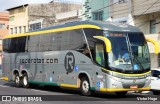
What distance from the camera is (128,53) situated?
18.3 m

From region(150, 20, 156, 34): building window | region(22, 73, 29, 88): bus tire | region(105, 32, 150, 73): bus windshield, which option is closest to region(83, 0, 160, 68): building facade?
region(150, 20, 156, 34): building window

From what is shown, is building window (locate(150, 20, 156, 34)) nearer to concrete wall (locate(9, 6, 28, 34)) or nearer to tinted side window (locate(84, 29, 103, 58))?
tinted side window (locate(84, 29, 103, 58))

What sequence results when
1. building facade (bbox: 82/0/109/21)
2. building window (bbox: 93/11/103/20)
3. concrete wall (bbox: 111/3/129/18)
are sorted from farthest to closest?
building window (bbox: 93/11/103/20) → building facade (bbox: 82/0/109/21) → concrete wall (bbox: 111/3/129/18)

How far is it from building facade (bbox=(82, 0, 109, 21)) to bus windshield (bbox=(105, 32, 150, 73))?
20.1 metres

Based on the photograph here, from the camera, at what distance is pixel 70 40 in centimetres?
2066

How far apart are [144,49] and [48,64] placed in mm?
6263

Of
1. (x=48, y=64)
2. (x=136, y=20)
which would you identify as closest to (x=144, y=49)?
(x=48, y=64)

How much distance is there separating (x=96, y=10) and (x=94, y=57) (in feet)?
72.6

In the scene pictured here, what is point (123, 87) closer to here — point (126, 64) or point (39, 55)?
point (126, 64)

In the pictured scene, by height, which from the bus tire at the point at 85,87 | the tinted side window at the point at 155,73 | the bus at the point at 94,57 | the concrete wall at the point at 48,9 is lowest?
the bus tire at the point at 85,87

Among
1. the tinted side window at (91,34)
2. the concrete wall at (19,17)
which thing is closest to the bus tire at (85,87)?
the tinted side window at (91,34)

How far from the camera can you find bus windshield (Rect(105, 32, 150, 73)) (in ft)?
59.1

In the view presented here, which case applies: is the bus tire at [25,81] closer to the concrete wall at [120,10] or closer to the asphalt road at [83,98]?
the asphalt road at [83,98]

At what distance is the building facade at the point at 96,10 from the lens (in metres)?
39.0
